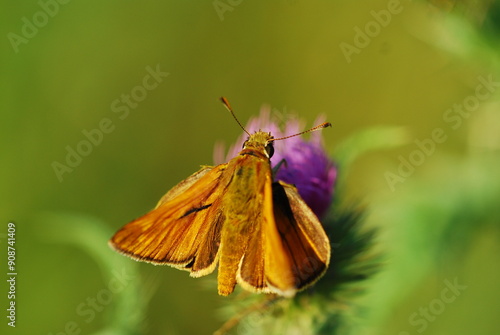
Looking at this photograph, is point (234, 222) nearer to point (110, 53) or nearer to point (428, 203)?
point (428, 203)

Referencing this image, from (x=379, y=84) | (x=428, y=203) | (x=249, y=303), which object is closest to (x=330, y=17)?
(x=379, y=84)

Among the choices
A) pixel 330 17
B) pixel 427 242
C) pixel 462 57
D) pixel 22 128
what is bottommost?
pixel 427 242

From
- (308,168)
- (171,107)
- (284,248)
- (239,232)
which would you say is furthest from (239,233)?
(171,107)

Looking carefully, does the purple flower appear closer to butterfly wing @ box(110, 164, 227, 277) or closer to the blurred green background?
butterfly wing @ box(110, 164, 227, 277)

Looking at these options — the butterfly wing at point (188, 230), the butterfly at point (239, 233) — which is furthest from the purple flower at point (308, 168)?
the butterfly wing at point (188, 230)

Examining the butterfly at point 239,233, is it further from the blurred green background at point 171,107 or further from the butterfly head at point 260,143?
the blurred green background at point 171,107

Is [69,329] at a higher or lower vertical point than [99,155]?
lower
